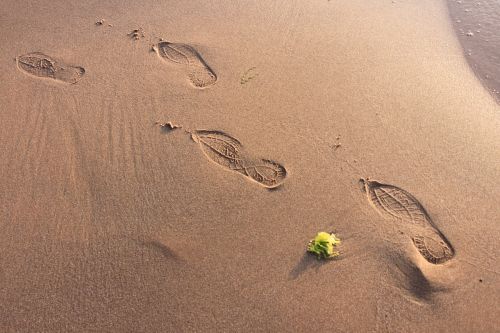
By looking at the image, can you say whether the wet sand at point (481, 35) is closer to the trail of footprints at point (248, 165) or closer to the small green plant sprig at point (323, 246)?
the trail of footprints at point (248, 165)

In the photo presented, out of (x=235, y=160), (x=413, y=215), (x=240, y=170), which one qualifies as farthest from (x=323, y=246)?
(x=235, y=160)

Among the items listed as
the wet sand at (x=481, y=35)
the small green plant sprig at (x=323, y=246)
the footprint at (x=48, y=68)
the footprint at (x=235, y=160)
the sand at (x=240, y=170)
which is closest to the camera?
the sand at (x=240, y=170)

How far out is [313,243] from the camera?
2607 mm

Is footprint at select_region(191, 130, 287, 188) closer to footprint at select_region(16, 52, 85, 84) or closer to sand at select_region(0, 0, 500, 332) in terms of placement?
sand at select_region(0, 0, 500, 332)

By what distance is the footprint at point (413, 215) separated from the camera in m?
Answer: 2.63

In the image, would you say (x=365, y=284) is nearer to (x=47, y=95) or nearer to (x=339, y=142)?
(x=339, y=142)

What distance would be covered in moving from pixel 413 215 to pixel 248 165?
4.07 feet

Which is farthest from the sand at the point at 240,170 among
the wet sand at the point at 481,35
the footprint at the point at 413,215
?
the wet sand at the point at 481,35

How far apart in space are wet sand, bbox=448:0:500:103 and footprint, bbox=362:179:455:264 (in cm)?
167

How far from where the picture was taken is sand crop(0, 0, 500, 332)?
7.82ft

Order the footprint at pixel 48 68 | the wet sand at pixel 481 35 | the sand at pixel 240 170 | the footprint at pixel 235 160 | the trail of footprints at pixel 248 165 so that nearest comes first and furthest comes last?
the sand at pixel 240 170 → the trail of footprints at pixel 248 165 → the footprint at pixel 235 160 → the footprint at pixel 48 68 → the wet sand at pixel 481 35

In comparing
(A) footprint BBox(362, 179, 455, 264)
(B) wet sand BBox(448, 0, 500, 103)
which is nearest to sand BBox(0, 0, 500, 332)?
(A) footprint BBox(362, 179, 455, 264)

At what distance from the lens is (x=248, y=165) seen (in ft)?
9.98

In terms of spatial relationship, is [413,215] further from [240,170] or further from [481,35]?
[481,35]
